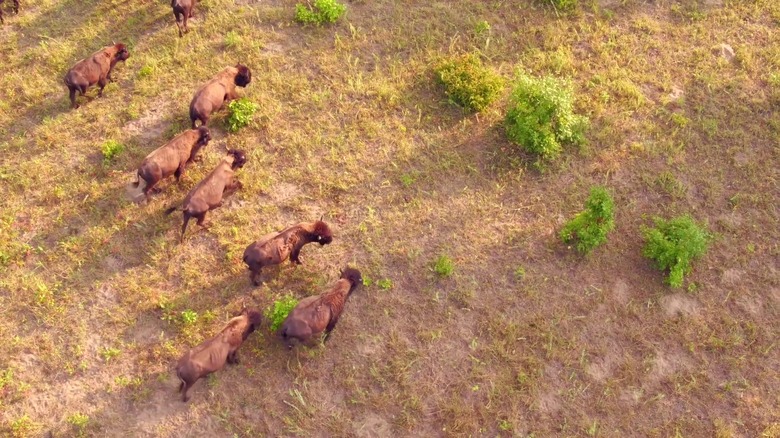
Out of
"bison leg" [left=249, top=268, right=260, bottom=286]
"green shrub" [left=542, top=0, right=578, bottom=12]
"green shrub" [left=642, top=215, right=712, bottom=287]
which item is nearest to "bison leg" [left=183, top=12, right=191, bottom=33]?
"bison leg" [left=249, top=268, right=260, bottom=286]

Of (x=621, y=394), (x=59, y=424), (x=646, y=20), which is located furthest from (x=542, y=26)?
(x=59, y=424)

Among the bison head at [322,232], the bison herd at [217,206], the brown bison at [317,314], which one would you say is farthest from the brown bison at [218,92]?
the brown bison at [317,314]

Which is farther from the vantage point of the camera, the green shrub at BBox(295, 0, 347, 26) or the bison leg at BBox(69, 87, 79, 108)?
the green shrub at BBox(295, 0, 347, 26)

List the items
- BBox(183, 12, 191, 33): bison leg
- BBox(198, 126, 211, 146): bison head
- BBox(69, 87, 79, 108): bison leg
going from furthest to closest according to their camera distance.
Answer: BBox(183, 12, 191, 33): bison leg < BBox(69, 87, 79, 108): bison leg < BBox(198, 126, 211, 146): bison head

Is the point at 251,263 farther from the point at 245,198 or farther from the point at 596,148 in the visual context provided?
the point at 596,148

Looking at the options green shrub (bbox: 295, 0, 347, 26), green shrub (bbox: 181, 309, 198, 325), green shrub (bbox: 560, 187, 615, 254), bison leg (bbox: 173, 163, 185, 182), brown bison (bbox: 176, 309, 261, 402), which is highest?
green shrub (bbox: 295, 0, 347, 26)

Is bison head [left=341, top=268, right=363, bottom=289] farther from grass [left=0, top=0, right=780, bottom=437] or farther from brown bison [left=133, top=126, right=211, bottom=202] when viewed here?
brown bison [left=133, top=126, right=211, bottom=202]

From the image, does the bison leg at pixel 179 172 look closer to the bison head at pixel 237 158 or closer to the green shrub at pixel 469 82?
the bison head at pixel 237 158
